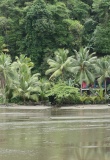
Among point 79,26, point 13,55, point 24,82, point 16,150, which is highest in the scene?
point 79,26

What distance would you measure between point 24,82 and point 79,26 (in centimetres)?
2273

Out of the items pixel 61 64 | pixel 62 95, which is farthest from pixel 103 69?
pixel 62 95

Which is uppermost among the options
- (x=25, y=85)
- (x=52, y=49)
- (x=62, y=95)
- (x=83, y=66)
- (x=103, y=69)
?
(x=52, y=49)

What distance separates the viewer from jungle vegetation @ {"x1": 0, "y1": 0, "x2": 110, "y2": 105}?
2174 inches

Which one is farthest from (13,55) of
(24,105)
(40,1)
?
(24,105)

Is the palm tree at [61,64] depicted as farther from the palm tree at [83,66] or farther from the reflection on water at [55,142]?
the reflection on water at [55,142]

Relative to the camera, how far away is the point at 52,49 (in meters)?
71.4

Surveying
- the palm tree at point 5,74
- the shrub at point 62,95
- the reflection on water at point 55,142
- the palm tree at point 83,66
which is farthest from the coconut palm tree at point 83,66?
the reflection on water at point 55,142

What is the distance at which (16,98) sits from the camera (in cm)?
5600

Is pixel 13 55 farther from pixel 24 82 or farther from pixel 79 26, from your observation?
pixel 24 82

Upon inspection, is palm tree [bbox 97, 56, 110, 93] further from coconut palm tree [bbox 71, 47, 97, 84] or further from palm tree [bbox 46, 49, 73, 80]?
palm tree [bbox 46, 49, 73, 80]

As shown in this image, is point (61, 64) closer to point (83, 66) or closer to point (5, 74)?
point (83, 66)

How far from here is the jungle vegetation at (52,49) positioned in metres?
55.2

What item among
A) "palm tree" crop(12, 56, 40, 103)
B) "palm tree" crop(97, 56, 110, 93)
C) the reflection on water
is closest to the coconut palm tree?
"palm tree" crop(97, 56, 110, 93)
